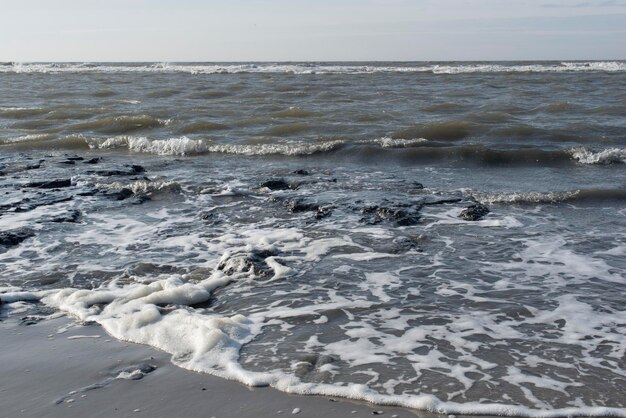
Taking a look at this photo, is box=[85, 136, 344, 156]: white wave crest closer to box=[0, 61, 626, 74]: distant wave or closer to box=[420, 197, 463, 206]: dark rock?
box=[420, 197, 463, 206]: dark rock

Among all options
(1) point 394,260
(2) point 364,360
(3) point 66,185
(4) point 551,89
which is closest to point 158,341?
(2) point 364,360

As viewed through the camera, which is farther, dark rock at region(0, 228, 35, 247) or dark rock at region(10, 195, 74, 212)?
dark rock at region(10, 195, 74, 212)

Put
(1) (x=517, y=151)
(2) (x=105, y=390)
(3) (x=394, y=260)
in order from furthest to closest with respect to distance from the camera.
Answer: (1) (x=517, y=151) → (3) (x=394, y=260) → (2) (x=105, y=390)

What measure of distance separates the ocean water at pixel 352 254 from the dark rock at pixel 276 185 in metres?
0.03

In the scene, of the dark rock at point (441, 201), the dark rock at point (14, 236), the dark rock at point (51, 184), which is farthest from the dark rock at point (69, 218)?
the dark rock at point (441, 201)

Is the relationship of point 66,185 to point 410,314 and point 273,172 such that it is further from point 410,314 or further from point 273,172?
point 410,314

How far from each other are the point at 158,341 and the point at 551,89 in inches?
884

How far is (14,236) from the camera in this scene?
7.29 metres

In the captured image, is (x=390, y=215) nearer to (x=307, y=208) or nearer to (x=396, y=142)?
(x=307, y=208)

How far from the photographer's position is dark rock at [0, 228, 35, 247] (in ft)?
23.4

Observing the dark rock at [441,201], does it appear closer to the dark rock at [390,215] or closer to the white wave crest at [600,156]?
the dark rock at [390,215]

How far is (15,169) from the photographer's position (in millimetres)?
11531

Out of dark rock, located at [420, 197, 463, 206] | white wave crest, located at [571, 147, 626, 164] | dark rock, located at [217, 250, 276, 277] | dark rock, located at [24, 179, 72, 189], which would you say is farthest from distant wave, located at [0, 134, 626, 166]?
dark rock, located at [217, 250, 276, 277]

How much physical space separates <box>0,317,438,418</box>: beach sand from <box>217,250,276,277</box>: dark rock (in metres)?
1.63
